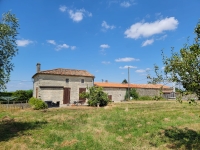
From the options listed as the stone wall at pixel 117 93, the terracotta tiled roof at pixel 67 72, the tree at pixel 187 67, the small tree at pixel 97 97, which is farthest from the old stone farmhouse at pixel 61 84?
the tree at pixel 187 67

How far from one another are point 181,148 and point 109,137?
150 inches


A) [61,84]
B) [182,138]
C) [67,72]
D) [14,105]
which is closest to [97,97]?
[61,84]

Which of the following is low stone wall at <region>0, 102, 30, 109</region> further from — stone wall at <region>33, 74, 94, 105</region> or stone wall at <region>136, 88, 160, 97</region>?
stone wall at <region>136, 88, 160, 97</region>

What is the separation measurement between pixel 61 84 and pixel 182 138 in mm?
22567

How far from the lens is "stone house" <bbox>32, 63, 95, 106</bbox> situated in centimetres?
2669

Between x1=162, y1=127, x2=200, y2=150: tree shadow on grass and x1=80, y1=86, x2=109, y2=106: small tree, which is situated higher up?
x1=80, y1=86, x2=109, y2=106: small tree

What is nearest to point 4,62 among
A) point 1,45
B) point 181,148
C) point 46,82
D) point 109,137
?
point 1,45

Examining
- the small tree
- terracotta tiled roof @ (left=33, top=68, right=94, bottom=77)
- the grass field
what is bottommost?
the grass field

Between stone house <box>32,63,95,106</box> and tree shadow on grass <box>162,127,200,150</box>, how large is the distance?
66.2 feet

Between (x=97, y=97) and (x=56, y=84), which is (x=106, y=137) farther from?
(x=56, y=84)

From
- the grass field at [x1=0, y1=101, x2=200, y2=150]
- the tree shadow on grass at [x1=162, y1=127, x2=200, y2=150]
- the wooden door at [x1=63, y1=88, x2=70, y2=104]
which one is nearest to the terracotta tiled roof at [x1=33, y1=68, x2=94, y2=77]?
the wooden door at [x1=63, y1=88, x2=70, y2=104]

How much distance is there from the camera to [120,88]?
38.4m

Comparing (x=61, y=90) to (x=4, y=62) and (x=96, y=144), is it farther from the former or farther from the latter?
(x=96, y=144)

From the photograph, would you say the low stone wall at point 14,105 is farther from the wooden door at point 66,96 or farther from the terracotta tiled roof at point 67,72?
the wooden door at point 66,96
